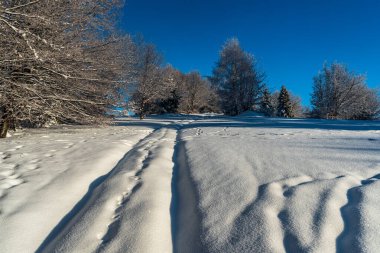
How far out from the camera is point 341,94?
27.7m

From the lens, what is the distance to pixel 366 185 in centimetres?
240

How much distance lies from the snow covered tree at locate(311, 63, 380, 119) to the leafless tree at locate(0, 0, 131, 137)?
83.1ft

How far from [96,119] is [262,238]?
761 cm

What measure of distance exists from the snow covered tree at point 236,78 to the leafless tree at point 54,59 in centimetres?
1587

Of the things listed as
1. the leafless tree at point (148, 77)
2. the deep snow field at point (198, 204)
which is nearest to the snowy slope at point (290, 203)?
the deep snow field at point (198, 204)

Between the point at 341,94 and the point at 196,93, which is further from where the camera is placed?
the point at 196,93

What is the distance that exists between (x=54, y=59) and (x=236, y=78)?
803 inches

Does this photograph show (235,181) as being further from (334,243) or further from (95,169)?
(95,169)

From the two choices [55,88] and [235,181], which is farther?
[55,88]

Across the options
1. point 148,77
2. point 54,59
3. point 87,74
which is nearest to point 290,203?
point 54,59

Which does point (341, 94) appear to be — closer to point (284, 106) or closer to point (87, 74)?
point (284, 106)

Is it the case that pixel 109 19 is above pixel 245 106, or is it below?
above

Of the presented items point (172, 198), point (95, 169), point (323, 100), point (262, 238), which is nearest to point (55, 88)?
point (95, 169)

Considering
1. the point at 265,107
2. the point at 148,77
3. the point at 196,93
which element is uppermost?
the point at 148,77
